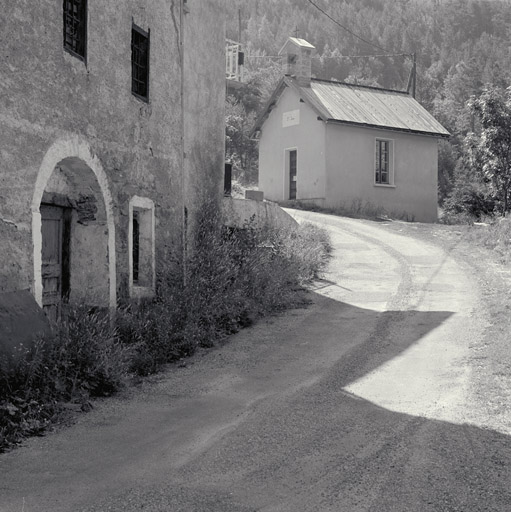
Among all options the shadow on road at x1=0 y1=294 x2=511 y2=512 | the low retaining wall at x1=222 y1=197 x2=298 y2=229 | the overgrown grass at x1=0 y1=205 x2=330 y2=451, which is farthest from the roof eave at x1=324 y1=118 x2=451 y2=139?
the shadow on road at x1=0 y1=294 x2=511 y2=512

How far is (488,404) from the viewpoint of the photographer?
24.5 feet

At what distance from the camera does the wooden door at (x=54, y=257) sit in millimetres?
9922

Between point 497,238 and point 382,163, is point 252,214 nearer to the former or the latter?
point 497,238

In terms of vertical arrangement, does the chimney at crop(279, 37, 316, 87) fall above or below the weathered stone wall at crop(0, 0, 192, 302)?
above

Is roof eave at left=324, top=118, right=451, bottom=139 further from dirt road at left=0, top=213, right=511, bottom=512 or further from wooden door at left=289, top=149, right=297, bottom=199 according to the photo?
dirt road at left=0, top=213, right=511, bottom=512

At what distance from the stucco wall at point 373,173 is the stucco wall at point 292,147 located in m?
0.47

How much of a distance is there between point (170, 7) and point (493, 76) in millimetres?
76389

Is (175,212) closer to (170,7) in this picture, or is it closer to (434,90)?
(170,7)

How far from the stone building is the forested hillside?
67.2 m

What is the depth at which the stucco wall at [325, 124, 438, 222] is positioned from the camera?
92.4ft

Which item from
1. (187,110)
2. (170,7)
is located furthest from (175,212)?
(170,7)

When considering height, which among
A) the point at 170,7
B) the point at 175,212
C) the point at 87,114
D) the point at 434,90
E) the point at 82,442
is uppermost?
the point at 434,90

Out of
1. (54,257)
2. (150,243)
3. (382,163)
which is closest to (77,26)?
(54,257)

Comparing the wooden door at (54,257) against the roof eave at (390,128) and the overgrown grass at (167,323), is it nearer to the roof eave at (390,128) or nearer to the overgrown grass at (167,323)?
the overgrown grass at (167,323)
